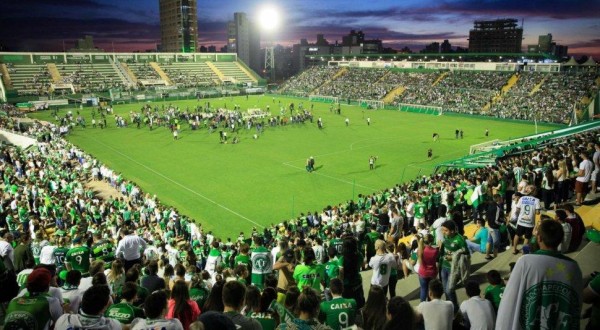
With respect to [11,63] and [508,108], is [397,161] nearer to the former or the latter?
[508,108]

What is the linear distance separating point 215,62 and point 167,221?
88971 mm

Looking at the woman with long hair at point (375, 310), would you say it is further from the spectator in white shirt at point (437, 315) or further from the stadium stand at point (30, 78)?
the stadium stand at point (30, 78)

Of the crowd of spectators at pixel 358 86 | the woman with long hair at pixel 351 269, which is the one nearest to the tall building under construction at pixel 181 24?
the crowd of spectators at pixel 358 86

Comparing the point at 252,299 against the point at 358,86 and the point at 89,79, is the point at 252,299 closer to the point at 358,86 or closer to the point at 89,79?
the point at 358,86

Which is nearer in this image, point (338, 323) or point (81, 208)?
point (338, 323)

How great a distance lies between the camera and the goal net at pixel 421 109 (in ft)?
200

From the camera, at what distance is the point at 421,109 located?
206 feet

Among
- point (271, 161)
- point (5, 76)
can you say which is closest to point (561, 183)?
point (271, 161)

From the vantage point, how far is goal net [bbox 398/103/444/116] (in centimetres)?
6084

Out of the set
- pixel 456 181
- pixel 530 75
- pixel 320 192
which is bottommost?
pixel 320 192

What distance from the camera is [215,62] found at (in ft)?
334

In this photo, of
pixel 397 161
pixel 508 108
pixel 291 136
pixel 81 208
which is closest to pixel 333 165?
pixel 397 161

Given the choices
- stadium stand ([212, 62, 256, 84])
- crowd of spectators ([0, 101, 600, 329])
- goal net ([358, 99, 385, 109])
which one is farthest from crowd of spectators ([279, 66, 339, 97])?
crowd of spectators ([0, 101, 600, 329])

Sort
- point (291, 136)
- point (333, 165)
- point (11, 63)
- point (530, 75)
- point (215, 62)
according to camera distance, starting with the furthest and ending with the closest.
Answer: point (215, 62) → point (11, 63) → point (530, 75) → point (291, 136) → point (333, 165)
